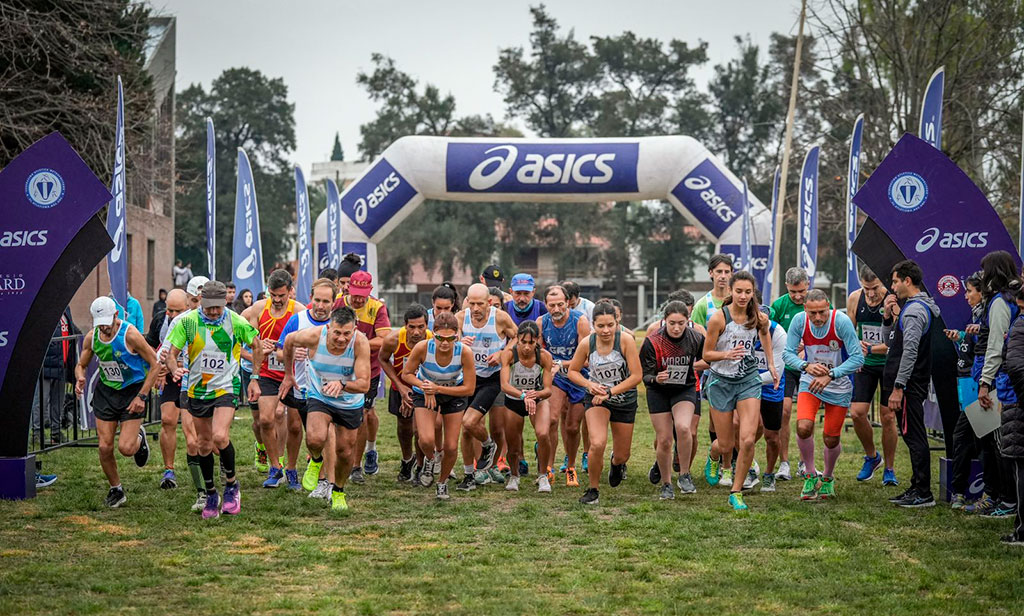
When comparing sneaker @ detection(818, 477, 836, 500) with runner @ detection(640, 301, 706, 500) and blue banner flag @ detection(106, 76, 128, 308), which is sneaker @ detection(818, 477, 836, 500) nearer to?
runner @ detection(640, 301, 706, 500)

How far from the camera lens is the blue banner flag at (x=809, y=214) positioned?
16.5 meters

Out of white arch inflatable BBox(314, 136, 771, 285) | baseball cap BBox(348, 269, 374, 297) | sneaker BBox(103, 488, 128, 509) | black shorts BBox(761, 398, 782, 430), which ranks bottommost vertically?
sneaker BBox(103, 488, 128, 509)

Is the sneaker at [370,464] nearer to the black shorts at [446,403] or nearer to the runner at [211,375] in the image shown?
the black shorts at [446,403]

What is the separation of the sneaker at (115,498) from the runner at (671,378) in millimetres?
4641

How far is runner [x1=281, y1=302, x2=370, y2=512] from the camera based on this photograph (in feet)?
30.7

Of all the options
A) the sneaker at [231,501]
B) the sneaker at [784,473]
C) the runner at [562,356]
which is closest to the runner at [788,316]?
the sneaker at [784,473]

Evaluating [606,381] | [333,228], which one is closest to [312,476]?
[606,381]

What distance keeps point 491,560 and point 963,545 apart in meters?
3.39

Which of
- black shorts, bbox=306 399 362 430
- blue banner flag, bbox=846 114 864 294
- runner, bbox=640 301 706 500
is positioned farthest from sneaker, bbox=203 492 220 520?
blue banner flag, bbox=846 114 864 294

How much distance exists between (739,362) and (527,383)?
193 centimetres

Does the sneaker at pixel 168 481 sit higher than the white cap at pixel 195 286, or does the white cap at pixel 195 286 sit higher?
the white cap at pixel 195 286

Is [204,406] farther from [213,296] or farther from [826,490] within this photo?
[826,490]

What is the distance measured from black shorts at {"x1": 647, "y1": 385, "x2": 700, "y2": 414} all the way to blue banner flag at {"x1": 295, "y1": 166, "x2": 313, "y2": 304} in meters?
9.34

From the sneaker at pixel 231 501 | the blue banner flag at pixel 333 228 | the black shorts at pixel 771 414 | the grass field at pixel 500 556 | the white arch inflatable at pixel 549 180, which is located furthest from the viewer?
the white arch inflatable at pixel 549 180
